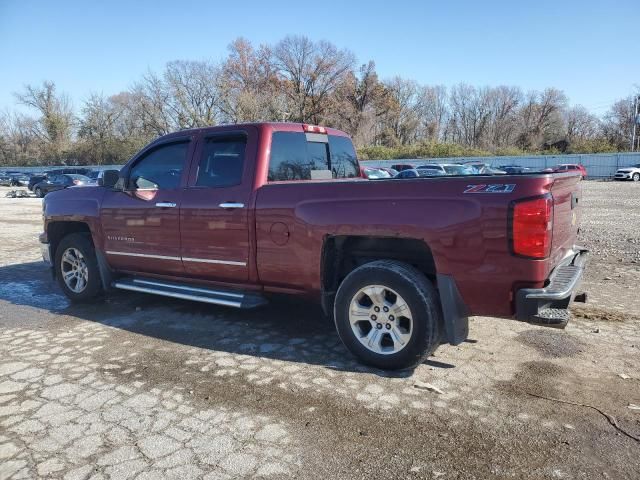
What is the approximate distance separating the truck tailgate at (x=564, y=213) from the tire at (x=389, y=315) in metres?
0.95

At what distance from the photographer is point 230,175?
4.70m

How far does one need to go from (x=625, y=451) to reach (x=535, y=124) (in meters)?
82.2

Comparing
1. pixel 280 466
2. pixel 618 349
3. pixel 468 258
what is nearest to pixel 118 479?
pixel 280 466

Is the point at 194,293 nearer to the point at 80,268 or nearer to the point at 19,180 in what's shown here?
the point at 80,268

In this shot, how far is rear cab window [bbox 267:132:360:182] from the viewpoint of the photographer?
4.73m

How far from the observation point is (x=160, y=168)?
5328 mm

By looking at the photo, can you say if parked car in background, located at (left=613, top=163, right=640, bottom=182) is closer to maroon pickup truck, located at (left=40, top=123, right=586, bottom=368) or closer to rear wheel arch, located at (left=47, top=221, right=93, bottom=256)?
maroon pickup truck, located at (left=40, top=123, right=586, bottom=368)

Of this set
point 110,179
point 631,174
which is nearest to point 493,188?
point 110,179

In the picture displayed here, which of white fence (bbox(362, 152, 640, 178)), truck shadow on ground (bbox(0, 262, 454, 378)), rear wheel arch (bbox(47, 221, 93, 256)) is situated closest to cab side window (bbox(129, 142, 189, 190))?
rear wheel arch (bbox(47, 221, 93, 256))

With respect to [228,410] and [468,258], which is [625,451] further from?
[228,410]

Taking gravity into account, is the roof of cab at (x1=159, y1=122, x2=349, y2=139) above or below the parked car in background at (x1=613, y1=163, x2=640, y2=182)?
above

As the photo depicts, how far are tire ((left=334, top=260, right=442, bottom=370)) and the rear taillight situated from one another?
2.49ft

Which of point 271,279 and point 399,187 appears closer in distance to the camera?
point 399,187

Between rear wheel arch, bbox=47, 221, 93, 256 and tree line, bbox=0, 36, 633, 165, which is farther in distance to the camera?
tree line, bbox=0, 36, 633, 165
